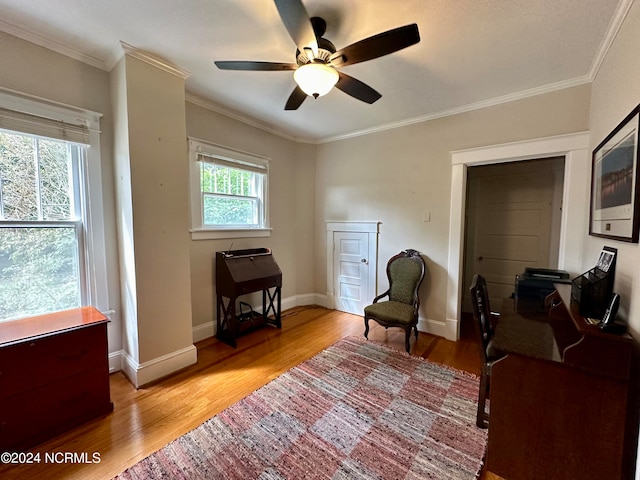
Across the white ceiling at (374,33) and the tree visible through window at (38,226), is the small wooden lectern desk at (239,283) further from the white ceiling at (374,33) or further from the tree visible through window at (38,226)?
the white ceiling at (374,33)

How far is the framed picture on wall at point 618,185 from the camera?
128cm

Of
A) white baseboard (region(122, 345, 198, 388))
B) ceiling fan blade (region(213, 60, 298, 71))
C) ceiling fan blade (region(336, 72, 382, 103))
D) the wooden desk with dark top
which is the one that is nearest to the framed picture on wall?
the wooden desk with dark top

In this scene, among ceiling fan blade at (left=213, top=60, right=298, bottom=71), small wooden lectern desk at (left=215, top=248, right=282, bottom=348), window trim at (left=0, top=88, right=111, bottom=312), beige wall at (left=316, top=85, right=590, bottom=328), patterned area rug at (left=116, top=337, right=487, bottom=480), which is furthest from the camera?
small wooden lectern desk at (left=215, top=248, right=282, bottom=348)

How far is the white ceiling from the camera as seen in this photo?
1.55 m

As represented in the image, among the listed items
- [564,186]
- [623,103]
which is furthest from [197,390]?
[564,186]

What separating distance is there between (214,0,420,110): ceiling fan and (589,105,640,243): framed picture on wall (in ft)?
3.94

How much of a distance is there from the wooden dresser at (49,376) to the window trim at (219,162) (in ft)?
4.19

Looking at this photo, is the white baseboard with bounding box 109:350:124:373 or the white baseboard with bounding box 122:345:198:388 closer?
the white baseboard with bounding box 122:345:198:388

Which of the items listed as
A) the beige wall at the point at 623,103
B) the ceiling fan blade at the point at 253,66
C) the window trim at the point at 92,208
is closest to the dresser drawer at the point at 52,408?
the window trim at the point at 92,208

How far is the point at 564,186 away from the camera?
240 cm

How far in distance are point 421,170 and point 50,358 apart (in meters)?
3.61

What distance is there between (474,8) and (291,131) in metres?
2.54

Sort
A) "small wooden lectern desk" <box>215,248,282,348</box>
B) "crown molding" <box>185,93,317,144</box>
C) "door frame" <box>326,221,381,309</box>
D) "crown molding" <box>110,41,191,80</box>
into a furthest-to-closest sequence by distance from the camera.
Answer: "door frame" <box>326,221,381,309</box>
"small wooden lectern desk" <box>215,248,282,348</box>
"crown molding" <box>185,93,317,144</box>
"crown molding" <box>110,41,191,80</box>

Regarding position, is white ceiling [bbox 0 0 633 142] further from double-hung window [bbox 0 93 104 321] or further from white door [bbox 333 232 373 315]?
white door [bbox 333 232 373 315]
